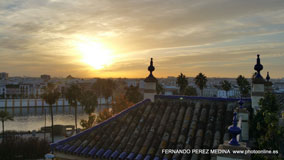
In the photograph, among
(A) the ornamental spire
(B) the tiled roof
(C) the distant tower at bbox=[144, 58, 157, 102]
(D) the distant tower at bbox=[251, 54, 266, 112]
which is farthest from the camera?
(A) the ornamental spire

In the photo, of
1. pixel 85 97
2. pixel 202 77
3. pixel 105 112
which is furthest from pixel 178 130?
pixel 202 77

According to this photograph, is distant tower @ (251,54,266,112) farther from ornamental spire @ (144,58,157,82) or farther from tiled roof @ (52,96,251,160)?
ornamental spire @ (144,58,157,82)

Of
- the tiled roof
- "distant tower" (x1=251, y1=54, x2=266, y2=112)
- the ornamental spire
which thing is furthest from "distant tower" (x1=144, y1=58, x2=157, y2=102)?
"distant tower" (x1=251, y1=54, x2=266, y2=112)

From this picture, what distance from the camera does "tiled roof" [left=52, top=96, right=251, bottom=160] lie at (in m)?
9.80

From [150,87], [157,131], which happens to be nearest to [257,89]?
[157,131]

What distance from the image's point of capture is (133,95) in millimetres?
50406

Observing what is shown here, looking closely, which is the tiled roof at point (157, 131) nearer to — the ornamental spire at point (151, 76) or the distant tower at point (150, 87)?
the distant tower at point (150, 87)

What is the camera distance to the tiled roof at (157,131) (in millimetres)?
9805

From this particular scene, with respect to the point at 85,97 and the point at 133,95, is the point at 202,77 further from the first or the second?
the point at 85,97

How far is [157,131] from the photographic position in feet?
→ 35.4

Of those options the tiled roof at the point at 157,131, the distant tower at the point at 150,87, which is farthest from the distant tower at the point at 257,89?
the distant tower at the point at 150,87

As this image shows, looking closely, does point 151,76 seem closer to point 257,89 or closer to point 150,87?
point 150,87

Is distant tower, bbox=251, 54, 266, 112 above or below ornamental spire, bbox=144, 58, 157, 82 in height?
below

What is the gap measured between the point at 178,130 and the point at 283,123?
627 cm
